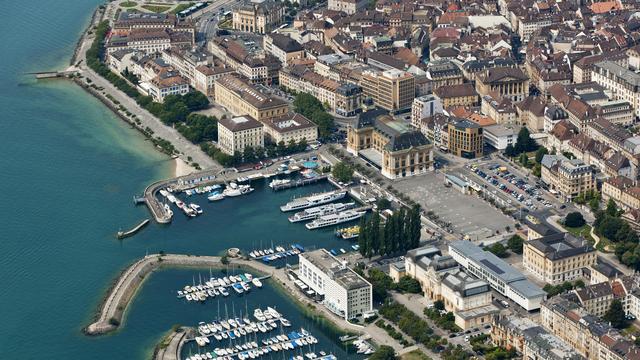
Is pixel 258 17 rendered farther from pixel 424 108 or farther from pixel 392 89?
pixel 424 108

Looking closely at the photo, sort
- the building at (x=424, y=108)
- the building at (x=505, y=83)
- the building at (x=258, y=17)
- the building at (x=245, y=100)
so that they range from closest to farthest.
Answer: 1. the building at (x=424, y=108)
2. the building at (x=245, y=100)
3. the building at (x=505, y=83)
4. the building at (x=258, y=17)

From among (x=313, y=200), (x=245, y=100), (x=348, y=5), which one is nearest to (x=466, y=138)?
(x=313, y=200)

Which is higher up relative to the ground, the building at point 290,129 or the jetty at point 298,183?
the building at point 290,129

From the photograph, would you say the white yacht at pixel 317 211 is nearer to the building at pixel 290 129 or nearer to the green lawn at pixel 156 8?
the building at pixel 290 129

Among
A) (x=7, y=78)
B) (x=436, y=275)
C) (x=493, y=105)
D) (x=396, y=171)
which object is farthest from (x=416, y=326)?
(x=7, y=78)

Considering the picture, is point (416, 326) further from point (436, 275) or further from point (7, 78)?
point (7, 78)

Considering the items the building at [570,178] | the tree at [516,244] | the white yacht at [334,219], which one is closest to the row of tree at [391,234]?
the tree at [516,244]
